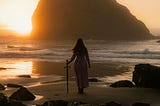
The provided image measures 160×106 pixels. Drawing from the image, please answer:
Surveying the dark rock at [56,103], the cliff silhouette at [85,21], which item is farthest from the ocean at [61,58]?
the cliff silhouette at [85,21]

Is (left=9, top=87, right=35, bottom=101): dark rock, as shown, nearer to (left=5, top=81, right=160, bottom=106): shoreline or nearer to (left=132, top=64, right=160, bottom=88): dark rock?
(left=5, top=81, right=160, bottom=106): shoreline

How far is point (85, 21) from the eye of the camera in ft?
449

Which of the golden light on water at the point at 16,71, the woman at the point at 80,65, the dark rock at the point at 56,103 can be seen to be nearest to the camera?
the dark rock at the point at 56,103

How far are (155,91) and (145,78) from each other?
2.47 feet

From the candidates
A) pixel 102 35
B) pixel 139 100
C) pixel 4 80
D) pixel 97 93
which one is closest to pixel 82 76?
pixel 97 93

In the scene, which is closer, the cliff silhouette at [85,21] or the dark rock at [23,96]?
the dark rock at [23,96]

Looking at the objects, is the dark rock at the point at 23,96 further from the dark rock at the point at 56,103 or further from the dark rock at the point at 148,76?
the dark rock at the point at 148,76

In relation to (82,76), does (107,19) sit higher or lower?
higher

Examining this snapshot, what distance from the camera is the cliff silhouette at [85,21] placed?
436 feet

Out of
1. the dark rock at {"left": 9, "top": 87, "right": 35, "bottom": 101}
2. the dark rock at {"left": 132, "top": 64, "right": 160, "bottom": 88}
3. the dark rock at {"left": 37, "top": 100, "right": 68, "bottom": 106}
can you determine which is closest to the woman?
the dark rock at {"left": 9, "top": 87, "right": 35, "bottom": 101}

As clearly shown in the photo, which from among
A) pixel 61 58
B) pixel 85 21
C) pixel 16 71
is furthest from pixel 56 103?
pixel 85 21

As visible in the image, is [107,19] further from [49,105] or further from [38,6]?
[49,105]

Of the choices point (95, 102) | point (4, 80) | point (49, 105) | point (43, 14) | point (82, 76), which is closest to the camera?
point (49, 105)

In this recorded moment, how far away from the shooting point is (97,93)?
13.9m
